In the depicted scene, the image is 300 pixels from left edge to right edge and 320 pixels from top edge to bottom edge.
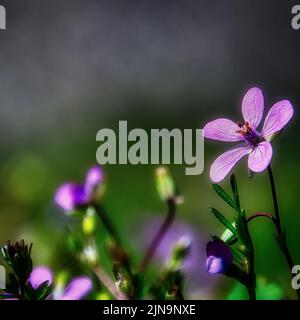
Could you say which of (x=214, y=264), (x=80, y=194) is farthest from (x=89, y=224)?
(x=214, y=264)

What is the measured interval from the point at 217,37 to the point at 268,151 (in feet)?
3.20

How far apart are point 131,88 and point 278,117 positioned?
1141 millimetres

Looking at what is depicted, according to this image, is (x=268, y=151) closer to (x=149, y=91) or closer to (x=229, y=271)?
(x=229, y=271)

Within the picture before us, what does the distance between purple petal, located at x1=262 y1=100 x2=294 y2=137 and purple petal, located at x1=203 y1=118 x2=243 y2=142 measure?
36 mm

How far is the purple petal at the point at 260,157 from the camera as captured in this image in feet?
2.07

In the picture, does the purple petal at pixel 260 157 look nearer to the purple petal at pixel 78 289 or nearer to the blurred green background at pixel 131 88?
the purple petal at pixel 78 289

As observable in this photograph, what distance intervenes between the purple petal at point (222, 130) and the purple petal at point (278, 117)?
4 centimetres

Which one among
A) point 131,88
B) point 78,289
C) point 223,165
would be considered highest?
point 131,88

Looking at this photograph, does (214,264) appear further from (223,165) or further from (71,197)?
(71,197)

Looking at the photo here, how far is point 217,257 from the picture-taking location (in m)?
0.65

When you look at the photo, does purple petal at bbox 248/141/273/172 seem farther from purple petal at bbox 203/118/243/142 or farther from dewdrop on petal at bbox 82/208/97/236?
dewdrop on petal at bbox 82/208/97/236

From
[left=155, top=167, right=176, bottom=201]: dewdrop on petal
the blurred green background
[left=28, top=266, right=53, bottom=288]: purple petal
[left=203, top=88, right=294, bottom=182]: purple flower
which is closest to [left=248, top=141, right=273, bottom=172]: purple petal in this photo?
[left=203, top=88, right=294, bottom=182]: purple flower
